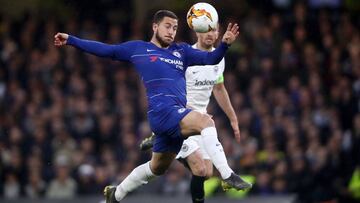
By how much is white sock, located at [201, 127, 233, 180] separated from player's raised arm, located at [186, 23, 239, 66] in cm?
75

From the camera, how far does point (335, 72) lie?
2038 cm

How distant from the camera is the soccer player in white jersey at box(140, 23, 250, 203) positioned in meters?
13.5

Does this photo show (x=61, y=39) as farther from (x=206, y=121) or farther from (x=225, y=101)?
(x=225, y=101)

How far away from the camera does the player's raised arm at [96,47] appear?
43.1ft

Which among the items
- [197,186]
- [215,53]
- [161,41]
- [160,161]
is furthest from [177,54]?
[197,186]

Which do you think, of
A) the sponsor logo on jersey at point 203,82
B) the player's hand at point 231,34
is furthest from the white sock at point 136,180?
the player's hand at point 231,34

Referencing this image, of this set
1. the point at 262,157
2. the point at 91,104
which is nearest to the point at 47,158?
the point at 91,104

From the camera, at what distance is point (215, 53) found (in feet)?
42.1

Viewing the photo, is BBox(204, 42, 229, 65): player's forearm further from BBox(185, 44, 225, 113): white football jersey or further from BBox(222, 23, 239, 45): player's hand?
BBox(185, 44, 225, 113): white football jersey

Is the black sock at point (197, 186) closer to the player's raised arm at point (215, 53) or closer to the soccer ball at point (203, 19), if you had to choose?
the player's raised arm at point (215, 53)

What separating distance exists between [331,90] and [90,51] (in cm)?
793

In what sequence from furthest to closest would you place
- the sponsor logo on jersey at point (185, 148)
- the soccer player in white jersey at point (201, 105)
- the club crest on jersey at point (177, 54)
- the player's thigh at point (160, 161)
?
the sponsor logo on jersey at point (185, 148) → the soccer player in white jersey at point (201, 105) → the player's thigh at point (160, 161) → the club crest on jersey at point (177, 54)

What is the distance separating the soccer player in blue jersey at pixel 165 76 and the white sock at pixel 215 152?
0.02 m

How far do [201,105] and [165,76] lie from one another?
1.15 meters
